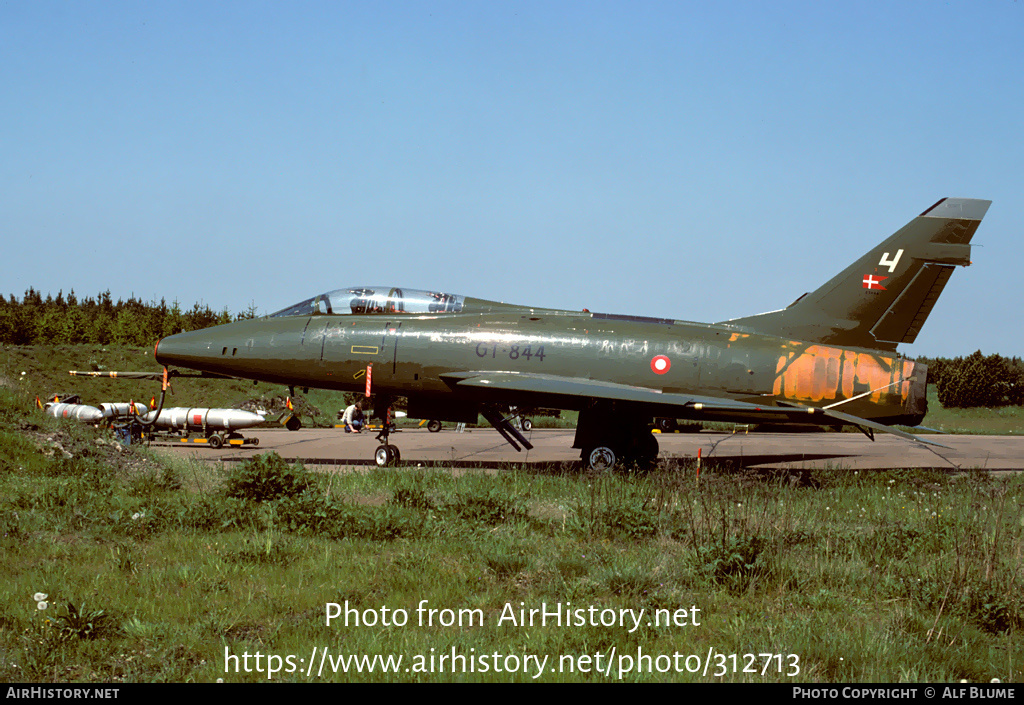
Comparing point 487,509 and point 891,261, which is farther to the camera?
point 891,261

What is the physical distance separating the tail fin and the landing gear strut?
3545mm

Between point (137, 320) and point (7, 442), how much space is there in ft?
153

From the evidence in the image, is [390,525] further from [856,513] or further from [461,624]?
[856,513]

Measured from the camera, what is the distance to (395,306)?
1519 cm

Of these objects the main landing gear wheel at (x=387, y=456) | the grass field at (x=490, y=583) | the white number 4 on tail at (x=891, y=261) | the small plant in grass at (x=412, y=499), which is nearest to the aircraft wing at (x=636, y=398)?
the main landing gear wheel at (x=387, y=456)

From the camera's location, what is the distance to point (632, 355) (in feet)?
46.4

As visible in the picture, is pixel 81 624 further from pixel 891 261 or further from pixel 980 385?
pixel 980 385

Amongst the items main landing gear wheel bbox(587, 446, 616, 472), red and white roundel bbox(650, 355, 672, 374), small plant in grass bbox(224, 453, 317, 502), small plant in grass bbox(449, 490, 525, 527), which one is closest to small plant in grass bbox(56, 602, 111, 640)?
small plant in grass bbox(224, 453, 317, 502)

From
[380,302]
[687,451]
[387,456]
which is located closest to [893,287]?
[687,451]

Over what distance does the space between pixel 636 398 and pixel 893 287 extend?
18.7ft

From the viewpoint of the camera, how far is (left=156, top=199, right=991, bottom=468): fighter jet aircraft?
45.6 feet

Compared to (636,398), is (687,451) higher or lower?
lower

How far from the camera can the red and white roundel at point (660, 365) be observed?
1407 centimetres

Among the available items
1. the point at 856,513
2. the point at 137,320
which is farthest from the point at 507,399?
the point at 137,320
